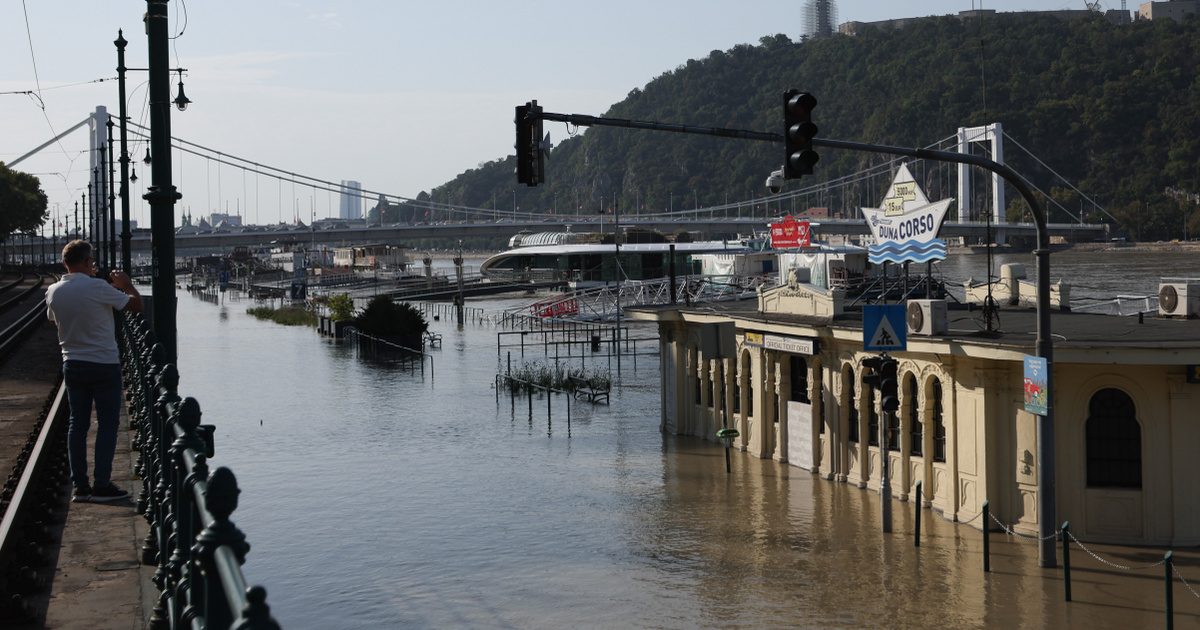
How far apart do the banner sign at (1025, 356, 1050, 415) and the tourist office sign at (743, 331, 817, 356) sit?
863 centimetres

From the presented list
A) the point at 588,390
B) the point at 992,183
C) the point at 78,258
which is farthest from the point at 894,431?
the point at 992,183

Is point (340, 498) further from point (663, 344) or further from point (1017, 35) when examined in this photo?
point (1017, 35)

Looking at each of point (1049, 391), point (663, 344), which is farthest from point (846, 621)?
point (663, 344)

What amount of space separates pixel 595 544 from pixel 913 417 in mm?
6702

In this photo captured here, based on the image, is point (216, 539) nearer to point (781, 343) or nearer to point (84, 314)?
point (84, 314)

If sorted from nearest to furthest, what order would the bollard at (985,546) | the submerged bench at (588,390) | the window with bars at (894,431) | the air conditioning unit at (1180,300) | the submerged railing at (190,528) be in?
the submerged railing at (190,528) < the bollard at (985,546) < the window with bars at (894,431) < the air conditioning unit at (1180,300) < the submerged bench at (588,390)

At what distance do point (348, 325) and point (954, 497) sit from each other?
63.8 m

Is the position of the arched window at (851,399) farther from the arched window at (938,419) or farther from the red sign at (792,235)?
the red sign at (792,235)

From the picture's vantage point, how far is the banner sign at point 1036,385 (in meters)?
19.2

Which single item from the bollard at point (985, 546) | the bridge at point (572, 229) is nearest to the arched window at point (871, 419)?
the bollard at point (985, 546)

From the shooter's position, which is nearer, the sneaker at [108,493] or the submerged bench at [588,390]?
the sneaker at [108,493]

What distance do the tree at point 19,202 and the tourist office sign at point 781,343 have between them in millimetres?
89523

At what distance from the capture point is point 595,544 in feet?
80.1

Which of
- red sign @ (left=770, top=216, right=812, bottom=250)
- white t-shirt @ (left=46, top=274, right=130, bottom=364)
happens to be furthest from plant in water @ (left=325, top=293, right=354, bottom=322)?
white t-shirt @ (left=46, top=274, right=130, bottom=364)
